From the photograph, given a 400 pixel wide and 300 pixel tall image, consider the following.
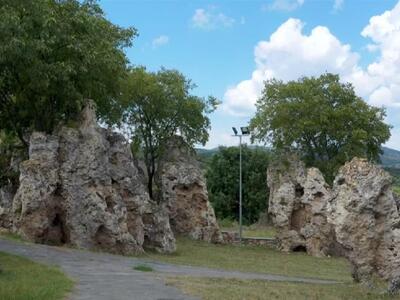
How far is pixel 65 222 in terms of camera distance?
25875 millimetres

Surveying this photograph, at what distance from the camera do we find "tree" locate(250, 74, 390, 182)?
46812 millimetres

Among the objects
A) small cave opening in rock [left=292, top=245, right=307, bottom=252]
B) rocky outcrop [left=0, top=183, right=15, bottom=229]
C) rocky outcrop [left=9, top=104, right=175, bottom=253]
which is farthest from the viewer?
small cave opening in rock [left=292, top=245, right=307, bottom=252]

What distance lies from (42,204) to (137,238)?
503 centimetres

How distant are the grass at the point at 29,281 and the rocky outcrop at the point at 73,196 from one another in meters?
6.07

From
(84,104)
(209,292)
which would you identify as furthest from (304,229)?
(209,292)

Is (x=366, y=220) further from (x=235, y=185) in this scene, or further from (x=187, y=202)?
(x=235, y=185)

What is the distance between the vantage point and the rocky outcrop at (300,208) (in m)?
38.0

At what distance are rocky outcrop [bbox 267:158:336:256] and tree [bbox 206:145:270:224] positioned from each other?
23629 mm

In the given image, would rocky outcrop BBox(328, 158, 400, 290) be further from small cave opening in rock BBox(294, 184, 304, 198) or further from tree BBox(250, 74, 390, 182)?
tree BBox(250, 74, 390, 182)

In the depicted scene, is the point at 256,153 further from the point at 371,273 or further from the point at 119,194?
the point at 371,273

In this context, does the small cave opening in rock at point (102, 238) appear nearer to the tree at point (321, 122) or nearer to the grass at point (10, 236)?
the grass at point (10, 236)

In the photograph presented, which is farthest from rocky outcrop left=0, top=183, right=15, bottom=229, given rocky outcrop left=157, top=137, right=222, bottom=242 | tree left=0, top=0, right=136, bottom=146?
rocky outcrop left=157, top=137, right=222, bottom=242

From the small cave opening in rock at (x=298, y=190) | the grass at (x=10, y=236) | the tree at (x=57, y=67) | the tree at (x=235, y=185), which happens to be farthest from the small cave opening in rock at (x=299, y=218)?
the tree at (x=235, y=185)

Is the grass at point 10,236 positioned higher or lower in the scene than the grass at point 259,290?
higher
